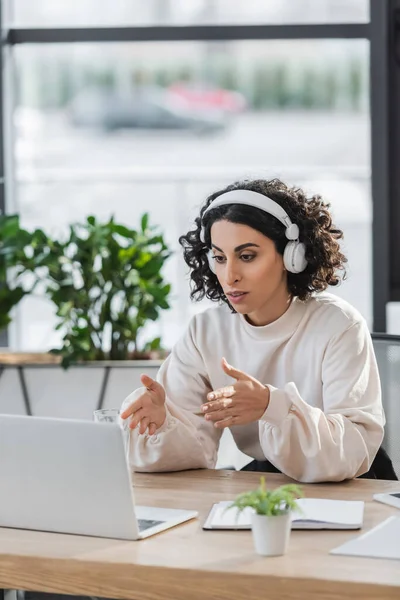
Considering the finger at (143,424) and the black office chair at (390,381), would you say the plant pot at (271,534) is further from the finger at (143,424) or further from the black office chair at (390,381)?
the black office chair at (390,381)

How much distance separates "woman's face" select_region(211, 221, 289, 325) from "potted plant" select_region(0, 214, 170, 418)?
56.2 inches

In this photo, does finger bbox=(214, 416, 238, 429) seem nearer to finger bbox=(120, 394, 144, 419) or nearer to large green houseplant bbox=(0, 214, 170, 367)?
finger bbox=(120, 394, 144, 419)

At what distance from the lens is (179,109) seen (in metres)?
4.80

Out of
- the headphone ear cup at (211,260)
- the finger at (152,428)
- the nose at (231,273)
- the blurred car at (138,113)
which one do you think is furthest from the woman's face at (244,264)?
the blurred car at (138,113)

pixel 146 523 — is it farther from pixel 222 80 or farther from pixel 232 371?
pixel 222 80

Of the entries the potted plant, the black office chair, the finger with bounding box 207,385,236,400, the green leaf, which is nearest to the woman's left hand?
the finger with bounding box 207,385,236,400

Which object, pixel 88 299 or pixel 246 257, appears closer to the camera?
pixel 246 257

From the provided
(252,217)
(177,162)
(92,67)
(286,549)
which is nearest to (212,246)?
(252,217)

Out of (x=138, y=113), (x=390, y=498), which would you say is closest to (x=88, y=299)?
(x=138, y=113)

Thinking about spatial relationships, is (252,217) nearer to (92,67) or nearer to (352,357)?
(352,357)

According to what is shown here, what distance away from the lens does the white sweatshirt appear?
1914 millimetres

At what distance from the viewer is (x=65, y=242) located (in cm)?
370

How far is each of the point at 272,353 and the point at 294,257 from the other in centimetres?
21

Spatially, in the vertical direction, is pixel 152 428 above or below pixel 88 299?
below
